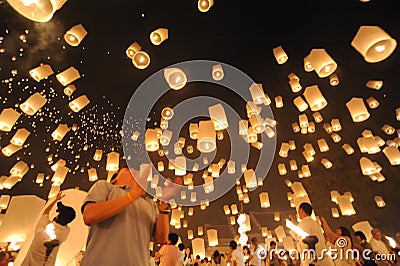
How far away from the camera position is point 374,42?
3232mm

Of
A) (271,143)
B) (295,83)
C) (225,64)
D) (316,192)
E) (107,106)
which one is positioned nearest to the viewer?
(295,83)

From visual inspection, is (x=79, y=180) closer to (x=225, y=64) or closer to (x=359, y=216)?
(x=225, y=64)

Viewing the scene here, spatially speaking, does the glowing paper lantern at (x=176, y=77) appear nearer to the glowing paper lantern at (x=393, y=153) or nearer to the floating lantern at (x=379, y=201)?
the glowing paper lantern at (x=393, y=153)

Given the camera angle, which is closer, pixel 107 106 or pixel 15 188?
pixel 107 106

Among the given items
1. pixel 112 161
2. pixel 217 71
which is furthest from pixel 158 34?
pixel 112 161

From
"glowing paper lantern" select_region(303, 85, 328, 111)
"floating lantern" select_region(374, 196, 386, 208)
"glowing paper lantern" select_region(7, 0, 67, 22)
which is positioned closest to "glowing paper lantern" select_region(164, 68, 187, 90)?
"glowing paper lantern" select_region(303, 85, 328, 111)

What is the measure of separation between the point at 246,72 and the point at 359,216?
6.78 m

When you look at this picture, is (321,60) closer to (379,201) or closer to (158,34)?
(158,34)

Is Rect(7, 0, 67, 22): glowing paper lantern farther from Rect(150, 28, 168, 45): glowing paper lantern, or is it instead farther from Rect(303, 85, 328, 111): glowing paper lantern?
Rect(303, 85, 328, 111): glowing paper lantern

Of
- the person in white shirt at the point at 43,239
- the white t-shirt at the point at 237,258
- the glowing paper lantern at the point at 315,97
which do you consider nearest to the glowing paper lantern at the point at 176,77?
the glowing paper lantern at the point at 315,97

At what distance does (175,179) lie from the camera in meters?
1.78

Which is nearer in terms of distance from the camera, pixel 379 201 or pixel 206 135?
pixel 206 135

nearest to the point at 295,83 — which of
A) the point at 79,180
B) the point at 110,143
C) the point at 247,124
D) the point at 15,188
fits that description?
the point at 247,124

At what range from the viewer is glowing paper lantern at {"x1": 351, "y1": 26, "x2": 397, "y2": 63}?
321 cm
